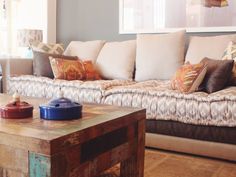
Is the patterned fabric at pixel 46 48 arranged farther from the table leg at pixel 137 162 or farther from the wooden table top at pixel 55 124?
the table leg at pixel 137 162

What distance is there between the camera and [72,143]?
118cm

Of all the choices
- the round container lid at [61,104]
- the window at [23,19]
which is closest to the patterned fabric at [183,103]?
the round container lid at [61,104]

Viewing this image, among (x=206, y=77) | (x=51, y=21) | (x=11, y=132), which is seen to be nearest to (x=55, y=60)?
(x=51, y=21)

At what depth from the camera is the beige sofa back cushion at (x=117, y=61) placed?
334 cm

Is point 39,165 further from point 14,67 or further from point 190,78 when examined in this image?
point 14,67

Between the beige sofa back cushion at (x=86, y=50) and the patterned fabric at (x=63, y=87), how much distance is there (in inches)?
25.7

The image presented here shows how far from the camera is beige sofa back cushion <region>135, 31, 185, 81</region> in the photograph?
3.09 metres

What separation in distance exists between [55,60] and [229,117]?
5.96 ft

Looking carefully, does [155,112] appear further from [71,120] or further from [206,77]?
[71,120]

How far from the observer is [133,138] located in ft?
5.30

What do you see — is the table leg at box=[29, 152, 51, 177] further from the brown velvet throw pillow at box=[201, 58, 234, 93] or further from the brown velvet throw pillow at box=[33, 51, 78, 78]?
the brown velvet throw pillow at box=[33, 51, 78, 78]

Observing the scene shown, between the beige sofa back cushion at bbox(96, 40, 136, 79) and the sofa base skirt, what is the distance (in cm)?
107

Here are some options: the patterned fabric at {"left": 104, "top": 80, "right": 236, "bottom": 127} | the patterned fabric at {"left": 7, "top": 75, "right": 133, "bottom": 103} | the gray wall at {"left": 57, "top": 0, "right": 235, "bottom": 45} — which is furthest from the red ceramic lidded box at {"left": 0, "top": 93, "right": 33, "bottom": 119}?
the gray wall at {"left": 57, "top": 0, "right": 235, "bottom": 45}

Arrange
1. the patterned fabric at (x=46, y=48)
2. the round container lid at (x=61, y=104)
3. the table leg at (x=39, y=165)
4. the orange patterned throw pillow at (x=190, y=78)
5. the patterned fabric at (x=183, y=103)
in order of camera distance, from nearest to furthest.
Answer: the table leg at (x=39, y=165)
the round container lid at (x=61, y=104)
the patterned fabric at (x=183, y=103)
the orange patterned throw pillow at (x=190, y=78)
the patterned fabric at (x=46, y=48)
